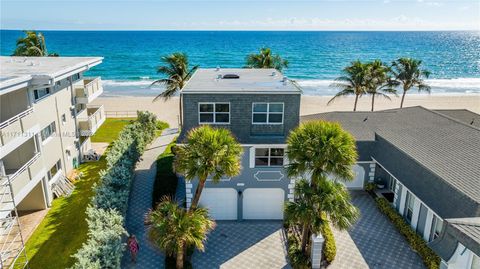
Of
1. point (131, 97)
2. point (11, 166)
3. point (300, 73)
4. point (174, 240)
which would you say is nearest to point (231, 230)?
point (174, 240)

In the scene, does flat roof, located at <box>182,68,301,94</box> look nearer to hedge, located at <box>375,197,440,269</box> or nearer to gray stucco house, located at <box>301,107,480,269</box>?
gray stucco house, located at <box>301,107,480,269</box>

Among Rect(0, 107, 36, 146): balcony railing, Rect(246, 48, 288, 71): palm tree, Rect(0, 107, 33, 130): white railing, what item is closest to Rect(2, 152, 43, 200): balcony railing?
Rect(0, 107, 36, 146): balcony railing

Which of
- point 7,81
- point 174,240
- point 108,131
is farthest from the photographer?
point 108,131

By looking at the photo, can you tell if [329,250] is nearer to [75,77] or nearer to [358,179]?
[358,179]

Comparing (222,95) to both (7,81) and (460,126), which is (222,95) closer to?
(7,81)

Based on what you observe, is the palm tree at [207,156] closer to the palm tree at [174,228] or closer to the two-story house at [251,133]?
the palm tree at [174,228]

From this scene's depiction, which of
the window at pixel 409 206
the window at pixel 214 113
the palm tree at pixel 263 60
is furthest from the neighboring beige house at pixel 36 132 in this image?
the window at pixel 409 206
